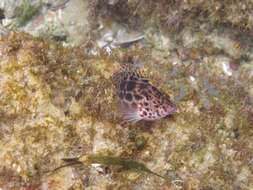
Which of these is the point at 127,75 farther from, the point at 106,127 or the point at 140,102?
the point at 106,127

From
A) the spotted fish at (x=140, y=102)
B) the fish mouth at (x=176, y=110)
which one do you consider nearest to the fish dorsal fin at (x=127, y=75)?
the spotted fish at (x=140, y=102)

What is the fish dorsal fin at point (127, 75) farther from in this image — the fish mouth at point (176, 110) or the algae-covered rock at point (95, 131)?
the fish mouth at point (176, 110)

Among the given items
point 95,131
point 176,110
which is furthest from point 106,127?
point 176,110

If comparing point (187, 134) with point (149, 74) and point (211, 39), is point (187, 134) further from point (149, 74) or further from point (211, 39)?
point (211, 39)

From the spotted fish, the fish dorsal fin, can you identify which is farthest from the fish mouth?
the fish dorsal fin

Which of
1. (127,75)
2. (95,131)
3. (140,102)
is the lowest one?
(95,131)

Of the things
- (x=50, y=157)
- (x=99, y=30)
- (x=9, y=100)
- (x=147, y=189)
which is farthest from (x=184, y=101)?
(x=99, y=30)

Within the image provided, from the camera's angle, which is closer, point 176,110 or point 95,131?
point 95,131

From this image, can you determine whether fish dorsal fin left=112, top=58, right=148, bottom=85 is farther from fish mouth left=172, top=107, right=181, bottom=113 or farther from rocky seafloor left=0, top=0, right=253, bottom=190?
fish mouth left=172, top=107, right=181, bottom=113
